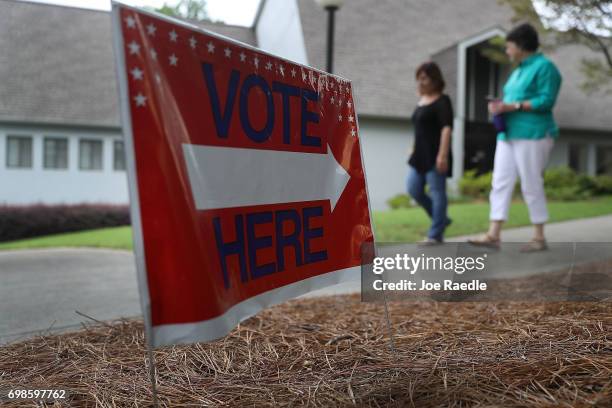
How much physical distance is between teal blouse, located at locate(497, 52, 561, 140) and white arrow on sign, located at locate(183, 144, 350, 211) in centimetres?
268

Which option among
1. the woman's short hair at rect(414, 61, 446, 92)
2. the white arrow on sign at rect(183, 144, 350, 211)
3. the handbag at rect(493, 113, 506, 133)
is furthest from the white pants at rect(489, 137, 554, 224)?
the white arrow on sign at rect(183, 144, 350, 211)

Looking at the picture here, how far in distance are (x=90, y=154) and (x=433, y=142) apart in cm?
1136

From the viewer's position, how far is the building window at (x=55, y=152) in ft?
40.2

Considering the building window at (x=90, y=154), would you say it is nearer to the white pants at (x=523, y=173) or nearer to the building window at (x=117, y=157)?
the building window at (x=117, y=157)

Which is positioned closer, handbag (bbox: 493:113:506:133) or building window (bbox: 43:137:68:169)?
handbag (bbox: 493:113:506:133)

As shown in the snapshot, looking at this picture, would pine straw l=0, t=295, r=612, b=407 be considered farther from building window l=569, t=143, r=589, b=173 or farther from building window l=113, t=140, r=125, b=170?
building window l=569, t=143, r=589, b=173

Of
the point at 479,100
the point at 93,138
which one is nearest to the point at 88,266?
the point at 93,138

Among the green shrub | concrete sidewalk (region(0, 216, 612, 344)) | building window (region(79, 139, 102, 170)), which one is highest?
building window (region(79, 139, 102, 170))

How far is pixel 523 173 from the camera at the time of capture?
4531 mm

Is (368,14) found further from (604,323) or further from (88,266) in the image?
(604,323)

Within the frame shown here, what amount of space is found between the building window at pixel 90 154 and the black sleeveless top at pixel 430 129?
10.7 meters

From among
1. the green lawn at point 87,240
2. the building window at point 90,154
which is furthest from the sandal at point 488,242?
the building window at point 90,154

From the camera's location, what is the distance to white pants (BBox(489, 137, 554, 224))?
178 inches

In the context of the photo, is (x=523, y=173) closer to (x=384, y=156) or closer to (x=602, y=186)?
(x=384, y=156)
